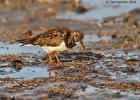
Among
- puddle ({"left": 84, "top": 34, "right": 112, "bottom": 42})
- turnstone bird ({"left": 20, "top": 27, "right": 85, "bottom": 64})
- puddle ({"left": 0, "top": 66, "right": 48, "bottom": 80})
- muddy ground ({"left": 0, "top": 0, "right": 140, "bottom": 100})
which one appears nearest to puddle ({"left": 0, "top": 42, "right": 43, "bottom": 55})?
muddy ground ({"left": 0, "top": 0, "right": 140, "bottom": 100})

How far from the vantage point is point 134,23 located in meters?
21.5

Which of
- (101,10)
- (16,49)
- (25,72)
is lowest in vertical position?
(25,72)

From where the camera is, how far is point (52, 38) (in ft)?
49.5

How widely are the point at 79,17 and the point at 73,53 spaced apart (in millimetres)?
7711

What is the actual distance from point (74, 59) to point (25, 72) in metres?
1.85

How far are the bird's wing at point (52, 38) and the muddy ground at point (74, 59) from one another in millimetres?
517

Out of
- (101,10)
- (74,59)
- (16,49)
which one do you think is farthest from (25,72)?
(101,10)

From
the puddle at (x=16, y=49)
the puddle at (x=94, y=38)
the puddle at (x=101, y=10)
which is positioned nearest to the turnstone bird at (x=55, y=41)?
the puddle at (x=16, y=49)

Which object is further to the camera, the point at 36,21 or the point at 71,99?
the point at 36,21

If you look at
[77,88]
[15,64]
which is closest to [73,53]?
[15,64]

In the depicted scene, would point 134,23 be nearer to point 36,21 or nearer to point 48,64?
point 36,21

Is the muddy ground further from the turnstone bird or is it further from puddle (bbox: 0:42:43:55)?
the turnstone bird

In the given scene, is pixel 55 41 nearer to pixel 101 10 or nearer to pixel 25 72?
pixel 25 72

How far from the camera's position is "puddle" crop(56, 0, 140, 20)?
24016 millimetres
